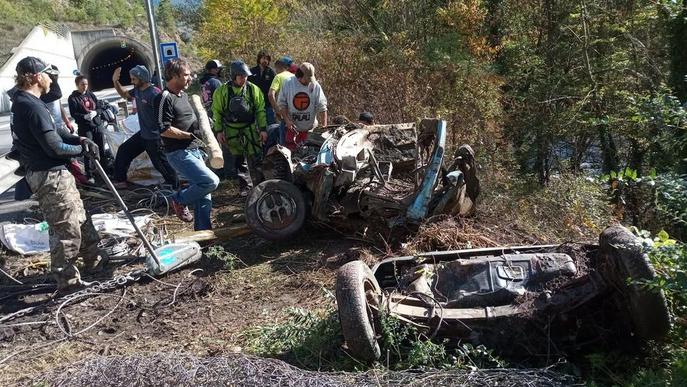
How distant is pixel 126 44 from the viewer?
94.7 feet

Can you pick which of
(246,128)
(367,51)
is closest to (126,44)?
(367,51)

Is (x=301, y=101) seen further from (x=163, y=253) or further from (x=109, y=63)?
(x=109, y=63)

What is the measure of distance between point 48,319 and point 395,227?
3189 mm

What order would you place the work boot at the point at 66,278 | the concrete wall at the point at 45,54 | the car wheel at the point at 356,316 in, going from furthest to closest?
the concrete wall at the point at 45,54, the work boot at the point at 66,278, the car wheel at the point at 356,316

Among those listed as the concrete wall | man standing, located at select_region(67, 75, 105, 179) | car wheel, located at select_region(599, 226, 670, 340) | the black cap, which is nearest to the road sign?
man standing, located at select_region(67, 75, 105, 179)

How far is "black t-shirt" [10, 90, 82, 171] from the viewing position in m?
4.94

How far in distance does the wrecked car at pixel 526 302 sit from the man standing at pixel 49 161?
115 inches

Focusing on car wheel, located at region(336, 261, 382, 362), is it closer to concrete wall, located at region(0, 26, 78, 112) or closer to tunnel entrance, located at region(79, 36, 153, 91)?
tunnel entrance, located at region(79, 36, 153, 91)

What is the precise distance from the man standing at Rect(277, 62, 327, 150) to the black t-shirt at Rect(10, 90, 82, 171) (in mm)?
3121

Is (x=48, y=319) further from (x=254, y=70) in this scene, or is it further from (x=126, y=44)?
(x=126, y=44)

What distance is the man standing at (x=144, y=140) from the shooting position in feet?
23.5

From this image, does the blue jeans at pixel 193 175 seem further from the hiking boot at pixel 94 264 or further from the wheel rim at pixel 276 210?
the hiking boot at pixel 94 264

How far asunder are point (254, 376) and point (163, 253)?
263 cm

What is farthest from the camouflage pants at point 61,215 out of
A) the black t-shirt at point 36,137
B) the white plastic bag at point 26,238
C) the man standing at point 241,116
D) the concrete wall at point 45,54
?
the concrete wall at point 45,54
